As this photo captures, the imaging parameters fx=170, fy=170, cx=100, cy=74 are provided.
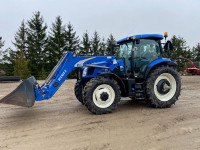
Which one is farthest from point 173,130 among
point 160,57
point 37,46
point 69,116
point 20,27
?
point 20,27

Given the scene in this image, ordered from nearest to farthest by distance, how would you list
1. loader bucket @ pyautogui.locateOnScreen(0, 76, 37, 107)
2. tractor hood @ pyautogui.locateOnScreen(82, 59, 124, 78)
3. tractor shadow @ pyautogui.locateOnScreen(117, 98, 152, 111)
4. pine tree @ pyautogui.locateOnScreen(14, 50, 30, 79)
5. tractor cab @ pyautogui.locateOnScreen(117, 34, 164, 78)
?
loader bucket @ pyautogui.locateOnScreen(0, 76, 37, 107), tractor hood @ pyautogui.locateOnScreen(82, 59, 124, 78), tractor shadow @ pyautogui.locateOnScreen(117, 98, 152, 111), tractor cab @ pyautogui.locateOnScreen(117, 34, 164, 78), pine tree @ pyautogui.locateOnScreen(14, 50, 30, 79)

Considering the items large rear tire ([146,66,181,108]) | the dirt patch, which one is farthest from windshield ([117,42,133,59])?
the dirt patch

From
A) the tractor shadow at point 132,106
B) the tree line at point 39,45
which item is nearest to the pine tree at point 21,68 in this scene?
the tree line at point 39,45

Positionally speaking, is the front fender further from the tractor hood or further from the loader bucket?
the loader bucket

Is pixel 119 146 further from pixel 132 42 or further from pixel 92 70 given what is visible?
pixel 132 42

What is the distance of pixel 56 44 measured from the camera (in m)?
28.5

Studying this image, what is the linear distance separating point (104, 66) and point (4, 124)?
2942 mm

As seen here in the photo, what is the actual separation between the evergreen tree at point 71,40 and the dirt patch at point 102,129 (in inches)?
1025

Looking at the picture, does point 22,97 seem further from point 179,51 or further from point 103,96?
point 179,51

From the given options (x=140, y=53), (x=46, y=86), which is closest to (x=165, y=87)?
(x=140, y=53)

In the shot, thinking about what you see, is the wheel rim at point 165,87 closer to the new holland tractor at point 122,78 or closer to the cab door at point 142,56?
the new holland tractor at point 122,78

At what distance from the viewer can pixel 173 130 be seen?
3.33 meters

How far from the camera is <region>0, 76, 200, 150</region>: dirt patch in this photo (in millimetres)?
2790

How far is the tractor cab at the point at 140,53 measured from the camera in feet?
17.3
